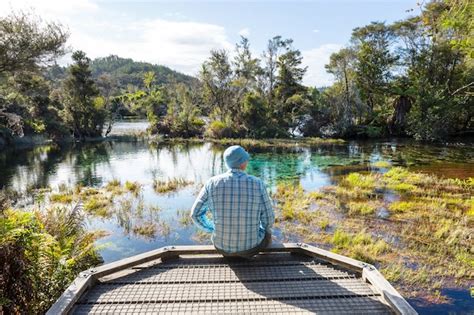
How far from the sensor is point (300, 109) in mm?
34062

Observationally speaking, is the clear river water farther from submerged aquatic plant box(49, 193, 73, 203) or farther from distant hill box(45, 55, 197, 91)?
distant hill box(45, 55, 197, 91)

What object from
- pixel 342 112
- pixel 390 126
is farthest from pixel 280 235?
pixel 390 126

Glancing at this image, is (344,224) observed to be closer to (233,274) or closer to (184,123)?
(233,274)

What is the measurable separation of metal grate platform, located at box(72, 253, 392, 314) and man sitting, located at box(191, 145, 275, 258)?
0.31 m

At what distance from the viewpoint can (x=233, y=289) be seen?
3.44 m

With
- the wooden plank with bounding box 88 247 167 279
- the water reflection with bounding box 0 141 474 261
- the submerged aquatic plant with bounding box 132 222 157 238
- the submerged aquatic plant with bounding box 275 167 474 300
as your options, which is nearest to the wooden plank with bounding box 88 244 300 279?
the wooden plank with bounding box 88 247 167 279

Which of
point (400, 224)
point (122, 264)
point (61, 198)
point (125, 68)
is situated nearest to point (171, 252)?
point (122, 264)

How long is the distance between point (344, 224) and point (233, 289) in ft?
19.7

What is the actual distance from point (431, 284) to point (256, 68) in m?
32.2

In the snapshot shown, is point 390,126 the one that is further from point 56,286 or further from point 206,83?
point 56,286

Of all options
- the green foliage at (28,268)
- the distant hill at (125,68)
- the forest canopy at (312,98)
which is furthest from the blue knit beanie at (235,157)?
the distant hill at (125,68)

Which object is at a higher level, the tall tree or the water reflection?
the tall tree

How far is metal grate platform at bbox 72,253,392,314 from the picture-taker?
3102 mm

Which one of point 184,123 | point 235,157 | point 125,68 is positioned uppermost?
point 125,68
